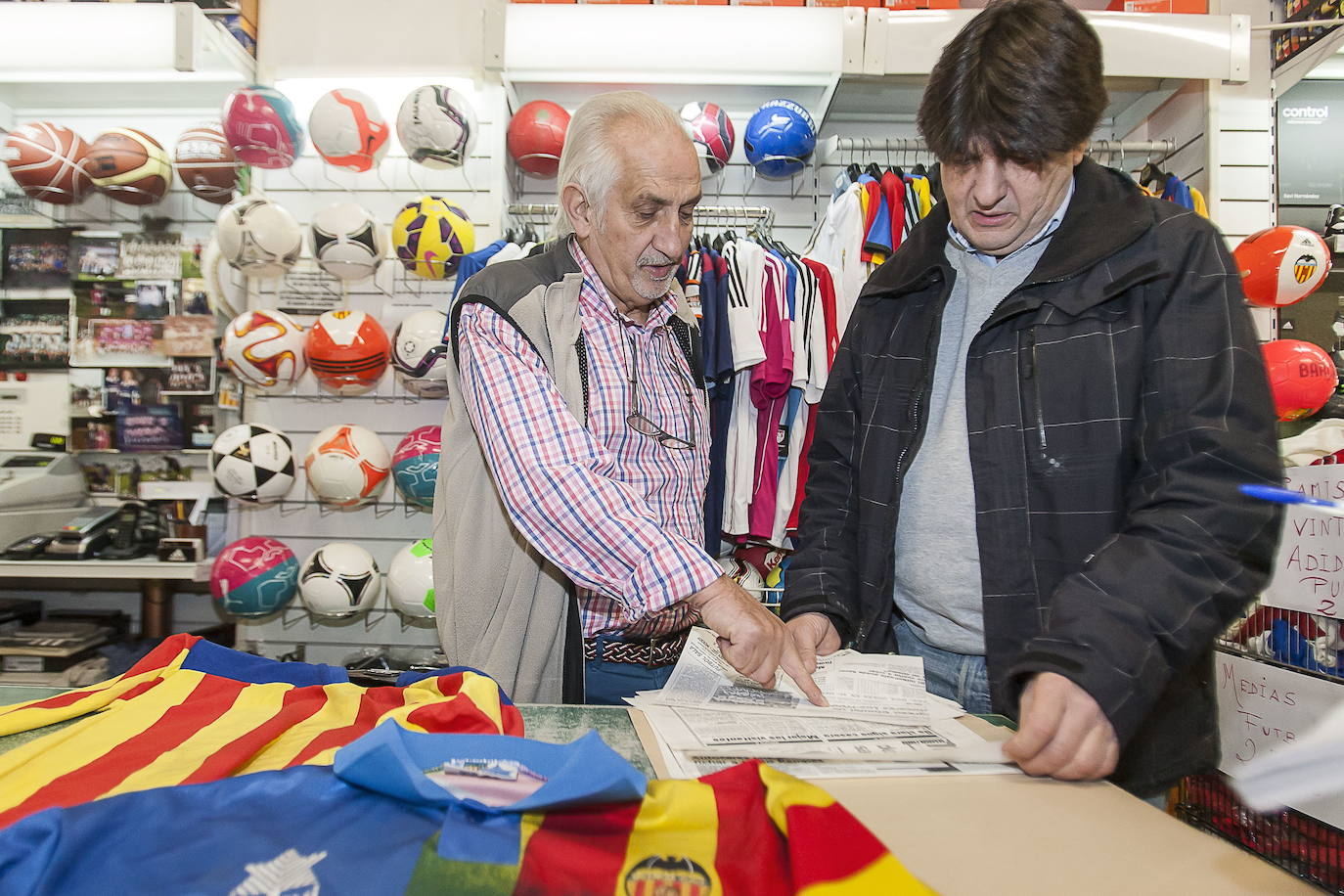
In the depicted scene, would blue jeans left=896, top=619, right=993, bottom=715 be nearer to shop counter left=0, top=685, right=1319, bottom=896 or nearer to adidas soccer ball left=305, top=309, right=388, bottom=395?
shop counter left=0, top=685, right=1319, bottom=896

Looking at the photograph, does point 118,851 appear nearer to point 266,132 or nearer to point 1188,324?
point 1188,324

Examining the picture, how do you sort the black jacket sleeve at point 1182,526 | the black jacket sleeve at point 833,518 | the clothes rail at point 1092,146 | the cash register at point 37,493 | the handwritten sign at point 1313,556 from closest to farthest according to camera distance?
1. the black jacket sleeve at point 1182,526
2. the black jacket sleeve at point 833,518
3. the handwritten sign at point 1313,556
4. the clothes rail at point 1092,146
5. the cash register at point 37,493

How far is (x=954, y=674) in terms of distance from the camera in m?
1.26

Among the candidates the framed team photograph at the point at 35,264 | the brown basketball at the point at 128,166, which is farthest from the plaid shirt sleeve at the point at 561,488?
the framed team photograph at the point at 35,264

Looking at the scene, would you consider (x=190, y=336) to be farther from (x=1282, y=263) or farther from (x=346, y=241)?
(x=1282, y=263)

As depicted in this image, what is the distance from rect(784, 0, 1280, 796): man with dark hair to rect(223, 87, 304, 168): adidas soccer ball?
2935 millimetres

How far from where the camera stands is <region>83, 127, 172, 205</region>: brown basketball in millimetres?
3549

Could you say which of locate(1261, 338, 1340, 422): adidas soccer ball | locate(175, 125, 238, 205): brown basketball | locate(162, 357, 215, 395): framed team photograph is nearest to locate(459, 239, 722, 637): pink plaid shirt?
locate(1261, 338, 1340, 422): adidas soccer ball

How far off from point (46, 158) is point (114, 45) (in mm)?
575

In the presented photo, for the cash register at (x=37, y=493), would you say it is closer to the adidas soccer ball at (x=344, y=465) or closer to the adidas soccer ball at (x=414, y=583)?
the adidas soccer ball at (x=344, y=465)

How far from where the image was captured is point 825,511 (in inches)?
54.8

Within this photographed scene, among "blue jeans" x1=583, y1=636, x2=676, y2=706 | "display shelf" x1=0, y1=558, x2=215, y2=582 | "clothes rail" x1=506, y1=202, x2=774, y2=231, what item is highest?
"clothes rail" x1=506, y1=202, x2=774, y2=231

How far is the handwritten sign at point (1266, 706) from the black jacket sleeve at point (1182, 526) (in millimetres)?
1161

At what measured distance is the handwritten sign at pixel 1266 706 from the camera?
1814mm
